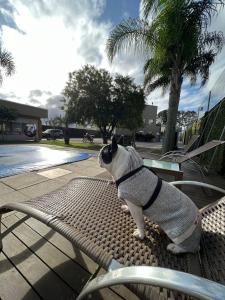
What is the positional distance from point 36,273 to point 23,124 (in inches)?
888

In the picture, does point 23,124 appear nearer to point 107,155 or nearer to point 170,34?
point 170,34

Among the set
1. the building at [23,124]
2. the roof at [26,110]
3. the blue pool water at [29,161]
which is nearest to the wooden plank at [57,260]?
the blue pool water at [29,161]

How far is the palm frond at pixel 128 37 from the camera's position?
5.91 metres

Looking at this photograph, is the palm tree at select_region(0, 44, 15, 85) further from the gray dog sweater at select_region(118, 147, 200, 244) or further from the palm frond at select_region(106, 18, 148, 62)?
the gray dog sweater at select_region(118, 147, 200, 244)

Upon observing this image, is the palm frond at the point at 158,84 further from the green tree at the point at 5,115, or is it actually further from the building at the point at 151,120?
the building at the point at 151,120

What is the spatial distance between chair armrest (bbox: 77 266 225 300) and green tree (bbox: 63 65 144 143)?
12757mm

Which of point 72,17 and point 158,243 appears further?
point 72,17

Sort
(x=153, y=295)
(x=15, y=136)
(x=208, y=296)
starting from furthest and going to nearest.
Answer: (x=15, y=136) → (x=153, y=295) → (x=208, y=296)

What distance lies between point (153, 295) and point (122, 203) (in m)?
0.89

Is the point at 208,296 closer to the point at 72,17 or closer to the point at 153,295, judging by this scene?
the point at 153,295

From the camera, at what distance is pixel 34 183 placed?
3.36 m

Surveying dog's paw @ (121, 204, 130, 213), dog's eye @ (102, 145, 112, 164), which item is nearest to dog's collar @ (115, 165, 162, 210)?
dog's eye @ (102, 145, 112, 164)

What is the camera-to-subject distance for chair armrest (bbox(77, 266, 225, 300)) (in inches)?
21.1

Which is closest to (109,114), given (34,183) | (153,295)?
(34,183)
